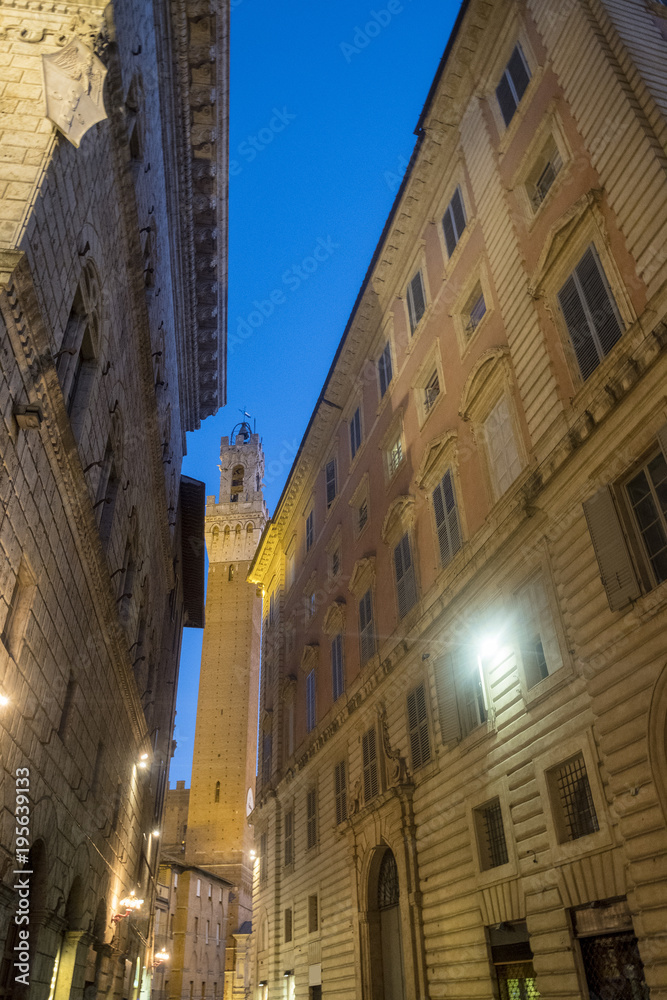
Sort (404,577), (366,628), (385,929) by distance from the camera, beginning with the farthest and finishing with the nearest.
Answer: (366,628) < (404,577) < (385,929)

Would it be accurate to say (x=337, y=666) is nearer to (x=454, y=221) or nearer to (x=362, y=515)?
(x=362, y=515)

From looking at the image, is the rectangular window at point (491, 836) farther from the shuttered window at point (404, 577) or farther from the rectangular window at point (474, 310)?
the rectangular window at point (474, 310)

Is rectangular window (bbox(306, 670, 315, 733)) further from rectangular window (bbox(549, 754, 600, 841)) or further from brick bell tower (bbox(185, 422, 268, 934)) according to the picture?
brick bell tower (bbox(185, 422, 268, 934))

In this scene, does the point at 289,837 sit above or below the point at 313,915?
above

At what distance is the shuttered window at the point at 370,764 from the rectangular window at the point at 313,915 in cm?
529

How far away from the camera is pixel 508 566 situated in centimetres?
1253

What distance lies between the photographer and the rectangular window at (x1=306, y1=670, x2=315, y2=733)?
23.9m

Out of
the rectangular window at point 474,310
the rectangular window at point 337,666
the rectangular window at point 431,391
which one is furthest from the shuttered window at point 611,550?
the rectangular window at point 337,666

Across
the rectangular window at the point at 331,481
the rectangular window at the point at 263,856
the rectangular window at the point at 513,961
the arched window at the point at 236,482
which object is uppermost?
the arched window at the point at 236,482

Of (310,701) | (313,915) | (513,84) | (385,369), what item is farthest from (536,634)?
(310,701)

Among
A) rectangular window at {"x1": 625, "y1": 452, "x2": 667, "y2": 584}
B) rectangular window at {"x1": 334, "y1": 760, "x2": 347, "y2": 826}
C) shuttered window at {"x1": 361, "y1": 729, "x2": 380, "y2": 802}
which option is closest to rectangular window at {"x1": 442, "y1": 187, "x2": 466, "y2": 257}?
rectangular window at {"x1": 625, "y1": 452, "x2": 667, "y2": 584}

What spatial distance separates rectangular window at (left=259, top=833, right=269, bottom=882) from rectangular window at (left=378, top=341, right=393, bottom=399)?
57.3 feet

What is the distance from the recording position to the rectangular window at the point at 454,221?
696 inches

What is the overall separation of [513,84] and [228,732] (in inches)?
2092
